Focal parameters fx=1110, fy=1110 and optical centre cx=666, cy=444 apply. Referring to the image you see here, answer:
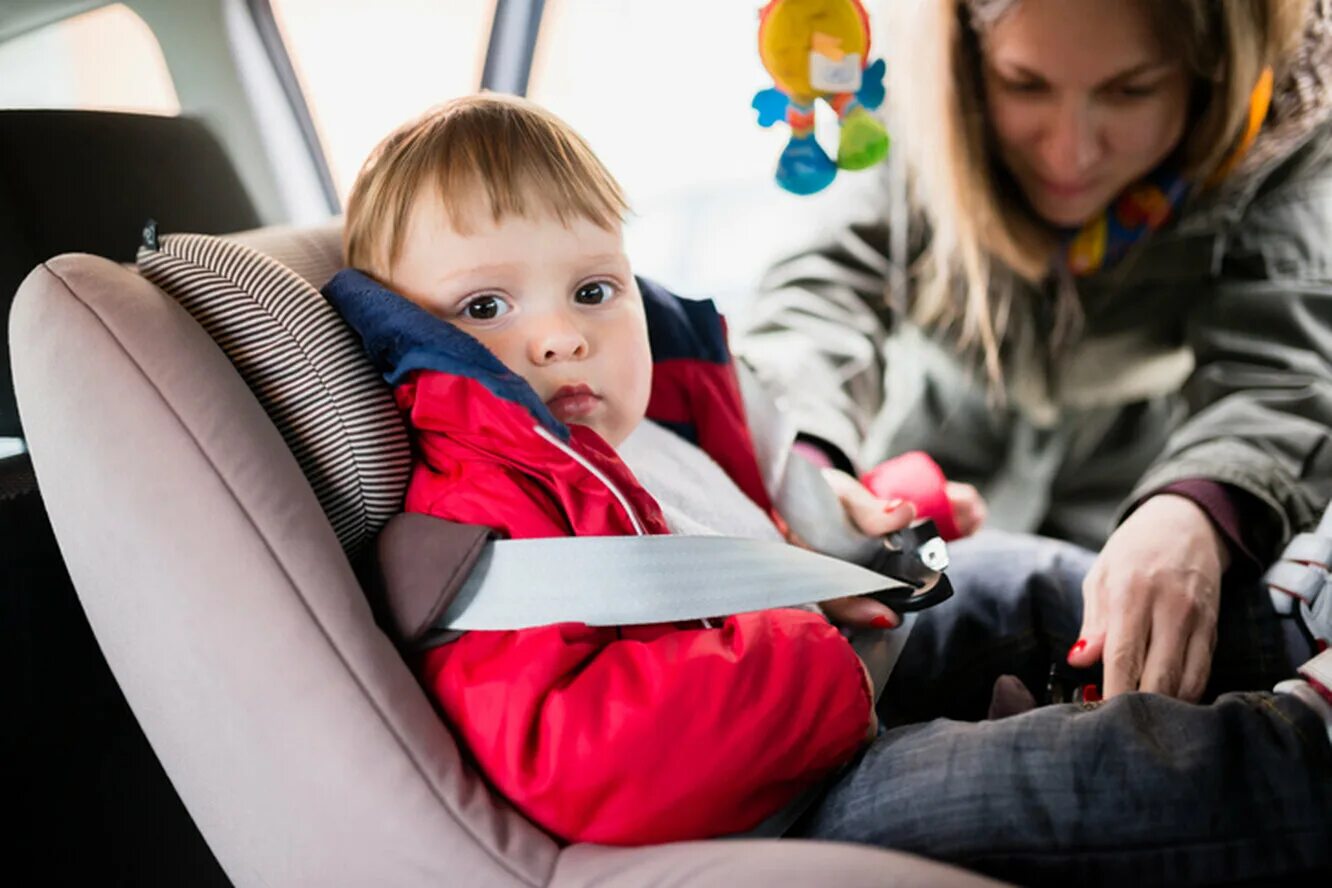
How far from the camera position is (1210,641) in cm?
79

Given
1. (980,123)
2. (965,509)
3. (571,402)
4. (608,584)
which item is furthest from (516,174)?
(965,509)

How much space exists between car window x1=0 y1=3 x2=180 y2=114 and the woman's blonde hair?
0.55m

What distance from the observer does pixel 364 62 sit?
0.83 metres

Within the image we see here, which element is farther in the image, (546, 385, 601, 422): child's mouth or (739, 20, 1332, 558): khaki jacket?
(739, 20, 1332, 558): khaki jacket

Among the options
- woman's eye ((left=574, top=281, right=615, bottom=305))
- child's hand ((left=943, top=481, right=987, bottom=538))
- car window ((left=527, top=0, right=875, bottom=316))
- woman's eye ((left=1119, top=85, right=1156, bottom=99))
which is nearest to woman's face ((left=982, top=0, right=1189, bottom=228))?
woman's eye ((left=1119, top=85, right=1156, bottom=99))

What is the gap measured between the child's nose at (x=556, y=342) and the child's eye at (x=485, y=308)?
30 millimetres

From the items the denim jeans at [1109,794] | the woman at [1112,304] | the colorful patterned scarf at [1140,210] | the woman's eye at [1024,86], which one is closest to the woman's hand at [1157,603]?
the woman at [1112,304]

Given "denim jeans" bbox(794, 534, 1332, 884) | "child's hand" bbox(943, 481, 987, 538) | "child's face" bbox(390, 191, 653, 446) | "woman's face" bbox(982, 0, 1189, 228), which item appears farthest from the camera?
"child's hand" bbox(943, 481, 987, 538)

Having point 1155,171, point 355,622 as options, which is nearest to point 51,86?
point 355,622

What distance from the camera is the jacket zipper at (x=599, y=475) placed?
2.17ft

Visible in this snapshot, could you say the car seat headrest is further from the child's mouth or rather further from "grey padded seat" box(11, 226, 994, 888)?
the child's mouth

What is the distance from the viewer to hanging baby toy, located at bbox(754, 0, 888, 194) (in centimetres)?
85

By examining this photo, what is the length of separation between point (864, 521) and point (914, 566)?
0.23 feet

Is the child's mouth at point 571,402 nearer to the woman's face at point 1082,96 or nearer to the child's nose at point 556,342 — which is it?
the child's nose at point 556,342
